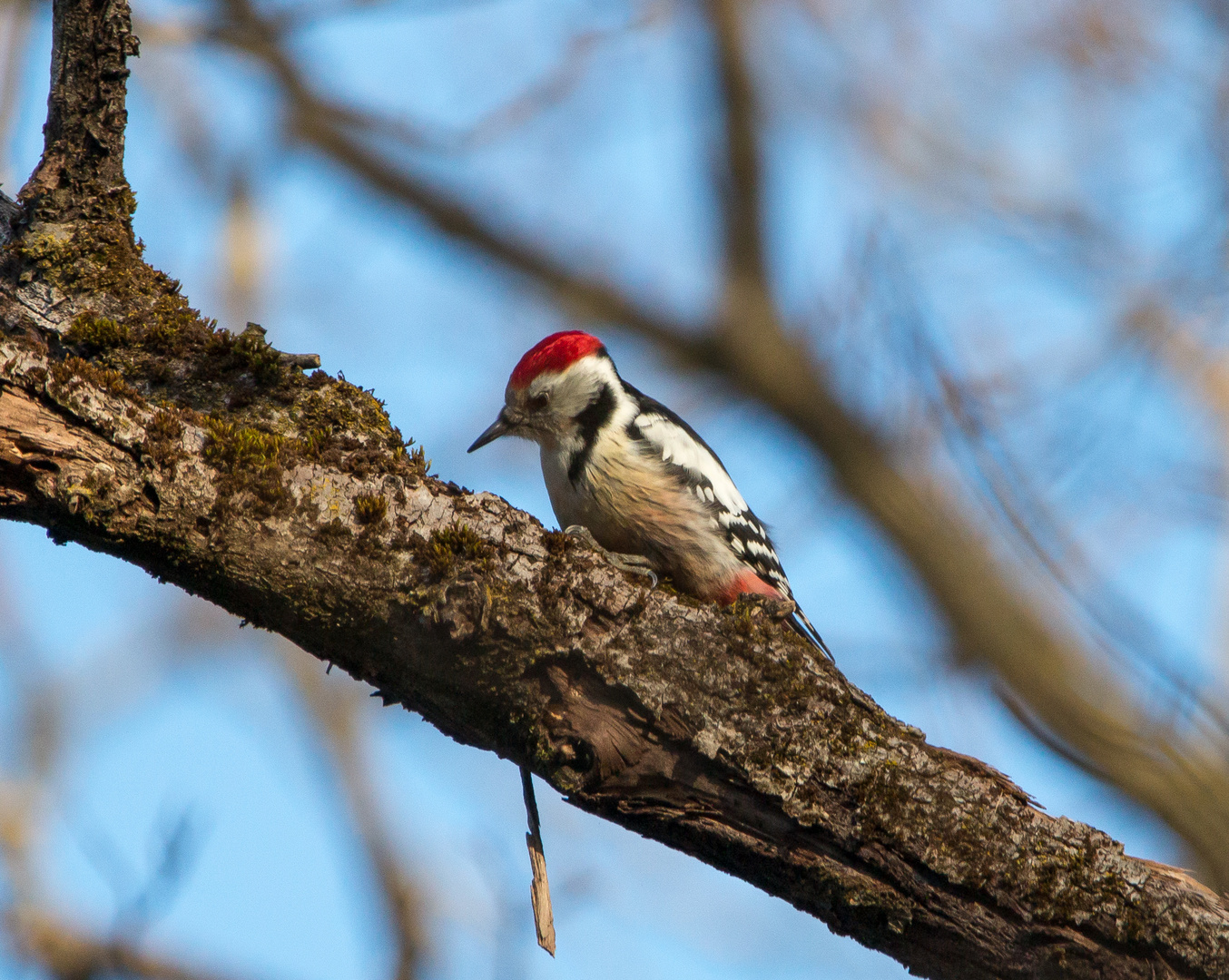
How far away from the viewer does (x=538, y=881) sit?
2.52 m

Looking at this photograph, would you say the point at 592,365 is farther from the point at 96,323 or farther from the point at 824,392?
the point at 824,392

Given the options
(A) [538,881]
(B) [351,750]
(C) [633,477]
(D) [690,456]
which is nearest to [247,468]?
(A) [538,881]

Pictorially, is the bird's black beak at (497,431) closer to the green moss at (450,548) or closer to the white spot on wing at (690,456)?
the white spot on wing at (690,456)

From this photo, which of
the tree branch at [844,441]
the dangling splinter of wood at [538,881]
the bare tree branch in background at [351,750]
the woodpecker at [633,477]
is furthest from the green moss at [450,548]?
the bare tree branch in background at [351,750]

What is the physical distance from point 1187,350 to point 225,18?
24.7ft

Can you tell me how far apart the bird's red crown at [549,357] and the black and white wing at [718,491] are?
0.38 metres

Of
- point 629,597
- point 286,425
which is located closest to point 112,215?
point 286,425

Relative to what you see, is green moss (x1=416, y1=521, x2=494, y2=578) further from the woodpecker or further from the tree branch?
the tree branch

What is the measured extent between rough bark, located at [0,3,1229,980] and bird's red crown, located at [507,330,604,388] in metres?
2.03

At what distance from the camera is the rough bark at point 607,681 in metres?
2.26

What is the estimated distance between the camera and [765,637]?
2574 millimetres

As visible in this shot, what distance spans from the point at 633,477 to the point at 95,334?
1.83 m

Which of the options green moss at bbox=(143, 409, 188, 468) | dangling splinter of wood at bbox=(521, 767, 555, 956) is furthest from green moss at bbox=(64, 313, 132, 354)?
dangling splinter of wood at bbox=(521, 767, 555, 956)

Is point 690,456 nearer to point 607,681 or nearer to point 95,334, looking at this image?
point 607,681
